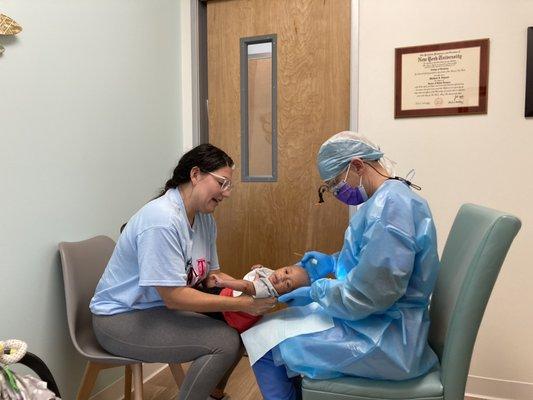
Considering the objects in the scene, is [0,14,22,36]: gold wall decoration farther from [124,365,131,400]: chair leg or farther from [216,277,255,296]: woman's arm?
[124,365,131,400]: chair leg

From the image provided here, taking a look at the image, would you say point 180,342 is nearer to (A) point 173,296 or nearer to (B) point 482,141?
(A) point 173,296

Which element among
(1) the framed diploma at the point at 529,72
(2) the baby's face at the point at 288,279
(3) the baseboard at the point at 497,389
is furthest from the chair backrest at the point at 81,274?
(1) the framed diploma at the point at 529,72

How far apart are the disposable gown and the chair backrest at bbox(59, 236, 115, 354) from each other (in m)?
0.84

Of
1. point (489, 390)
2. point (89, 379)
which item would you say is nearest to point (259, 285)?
point (89, 379)

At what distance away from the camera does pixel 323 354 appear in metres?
1.22

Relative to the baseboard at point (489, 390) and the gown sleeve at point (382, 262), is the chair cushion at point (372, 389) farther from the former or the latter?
the baseboard at point (489, 390)

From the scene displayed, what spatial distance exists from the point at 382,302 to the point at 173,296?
2.14 ft

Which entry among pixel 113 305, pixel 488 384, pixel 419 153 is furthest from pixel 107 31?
pixel 488 384

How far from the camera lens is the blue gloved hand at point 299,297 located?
4.84 feet

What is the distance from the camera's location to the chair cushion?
1.16m

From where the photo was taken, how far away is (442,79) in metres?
2.07

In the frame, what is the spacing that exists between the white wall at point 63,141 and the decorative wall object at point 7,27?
0.08ft

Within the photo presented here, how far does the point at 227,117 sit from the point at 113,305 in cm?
137

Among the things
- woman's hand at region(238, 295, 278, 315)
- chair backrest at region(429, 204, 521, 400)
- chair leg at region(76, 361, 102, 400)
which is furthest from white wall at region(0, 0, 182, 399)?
chair backrest at region(429, 204, 521, 400)
